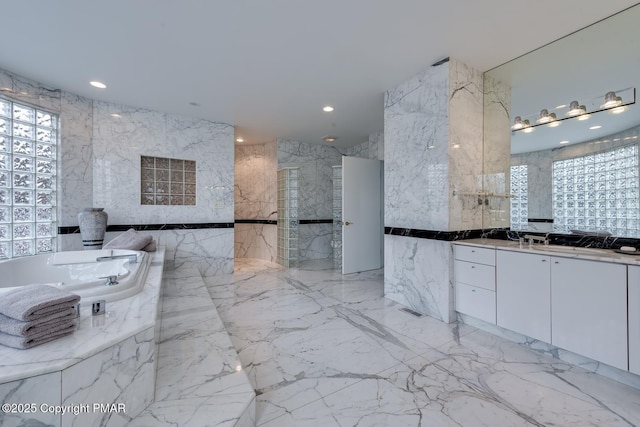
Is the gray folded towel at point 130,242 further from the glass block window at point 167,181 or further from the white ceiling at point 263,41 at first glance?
the white ceiling at point 263,41

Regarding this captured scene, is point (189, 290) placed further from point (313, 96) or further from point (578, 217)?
point (578, 217)

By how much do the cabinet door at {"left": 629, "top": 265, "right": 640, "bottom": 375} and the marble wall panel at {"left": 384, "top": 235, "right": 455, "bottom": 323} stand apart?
1.18 meters

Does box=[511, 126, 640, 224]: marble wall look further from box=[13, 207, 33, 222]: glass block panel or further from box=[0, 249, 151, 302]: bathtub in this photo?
box=[13, 207, 33, 222]: glass block panel

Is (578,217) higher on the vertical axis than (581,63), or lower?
lower

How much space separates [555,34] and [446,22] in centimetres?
98

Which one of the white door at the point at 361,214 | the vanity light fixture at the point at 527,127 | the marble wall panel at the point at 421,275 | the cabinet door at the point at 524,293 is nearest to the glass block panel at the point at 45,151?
the white door at the point at 361,214

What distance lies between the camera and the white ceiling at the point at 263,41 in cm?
195

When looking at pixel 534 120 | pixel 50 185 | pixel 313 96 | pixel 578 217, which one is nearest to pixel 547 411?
pixel 578 217

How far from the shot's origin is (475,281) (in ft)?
8.15

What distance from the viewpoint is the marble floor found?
1448 mm

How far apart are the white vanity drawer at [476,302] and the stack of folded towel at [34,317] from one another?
9.41 feet

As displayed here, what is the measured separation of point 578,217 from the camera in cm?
231

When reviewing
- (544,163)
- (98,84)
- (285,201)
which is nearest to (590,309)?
(544,163)

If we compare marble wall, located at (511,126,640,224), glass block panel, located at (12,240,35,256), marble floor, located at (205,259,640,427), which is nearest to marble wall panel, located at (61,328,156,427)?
marble floor, located at (205,259,640,427)
